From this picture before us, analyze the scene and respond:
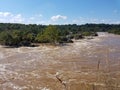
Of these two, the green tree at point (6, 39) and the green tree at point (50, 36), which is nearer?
the green tree at point (6, 39)

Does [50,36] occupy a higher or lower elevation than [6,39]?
higher

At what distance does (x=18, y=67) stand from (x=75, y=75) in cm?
553

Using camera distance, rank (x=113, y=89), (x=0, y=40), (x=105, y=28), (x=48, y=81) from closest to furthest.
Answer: (x=113, y=89)
(x=48, y=81)
(x=0, y=40)
(x=105, y=28)

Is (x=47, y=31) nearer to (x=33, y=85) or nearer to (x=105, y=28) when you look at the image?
(x=33, y=85)

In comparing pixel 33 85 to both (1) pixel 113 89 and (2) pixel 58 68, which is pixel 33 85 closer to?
(2) pixel 58 68

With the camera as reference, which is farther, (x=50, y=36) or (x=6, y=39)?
(x=50, y=36)

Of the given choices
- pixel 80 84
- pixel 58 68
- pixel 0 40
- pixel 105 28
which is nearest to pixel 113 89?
pixel 80 84

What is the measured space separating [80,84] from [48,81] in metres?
2.09

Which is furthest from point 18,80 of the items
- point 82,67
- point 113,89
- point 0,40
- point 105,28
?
point 105,28

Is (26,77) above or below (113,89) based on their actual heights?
below

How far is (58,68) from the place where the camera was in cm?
1803

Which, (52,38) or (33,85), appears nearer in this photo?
(33,85)

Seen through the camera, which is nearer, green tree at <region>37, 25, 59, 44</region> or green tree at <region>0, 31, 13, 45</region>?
green tree at <region>0, 31, 13, 45</region>

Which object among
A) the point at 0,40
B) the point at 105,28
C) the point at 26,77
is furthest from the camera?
the point at 105,28
